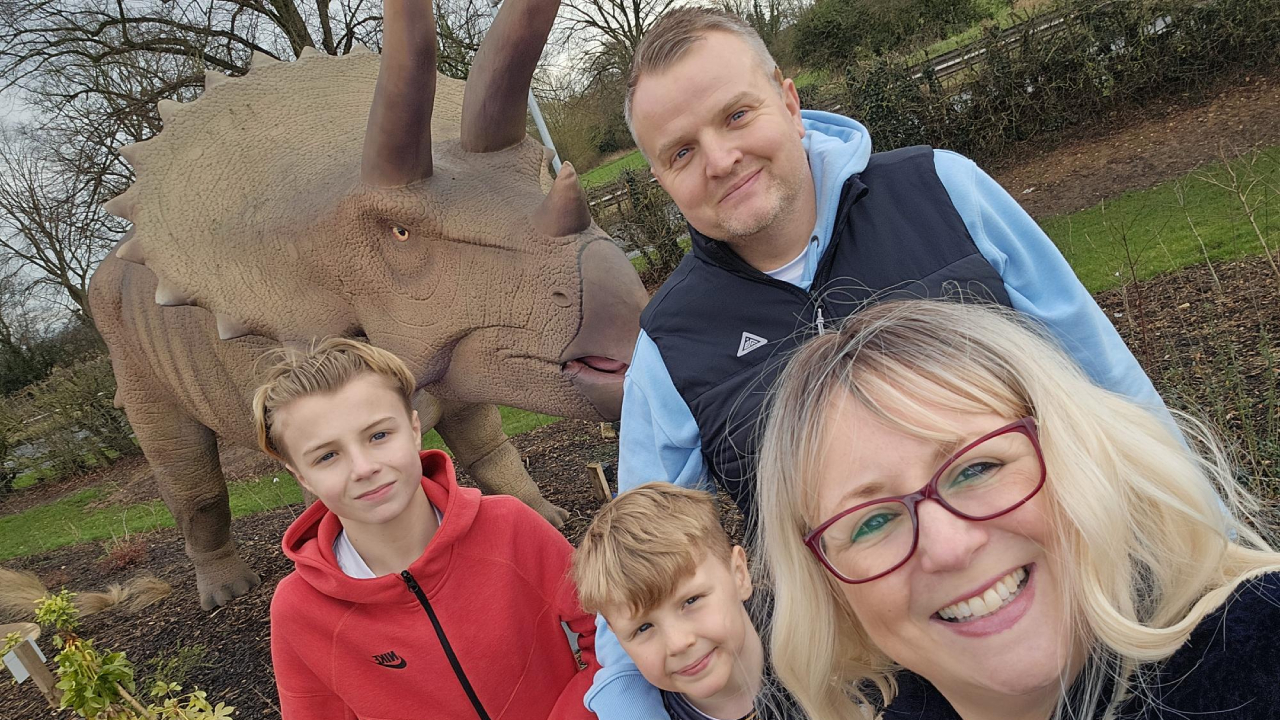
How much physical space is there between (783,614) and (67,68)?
12.2 m

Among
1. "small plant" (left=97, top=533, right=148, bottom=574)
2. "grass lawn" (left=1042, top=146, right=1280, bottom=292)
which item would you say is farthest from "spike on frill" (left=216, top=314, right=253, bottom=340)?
"small plant" (left=97, top=533, right=148, bottom=574)

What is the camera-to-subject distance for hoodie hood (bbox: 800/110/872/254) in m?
1.81

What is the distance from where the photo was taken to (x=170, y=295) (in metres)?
3.27

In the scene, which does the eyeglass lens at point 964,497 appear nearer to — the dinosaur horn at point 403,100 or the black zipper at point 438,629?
the black zipper at point 438,629

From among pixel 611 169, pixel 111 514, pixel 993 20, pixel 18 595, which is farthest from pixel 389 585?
pixel 611 169

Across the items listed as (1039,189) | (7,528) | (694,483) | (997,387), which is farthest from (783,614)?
(7,528)

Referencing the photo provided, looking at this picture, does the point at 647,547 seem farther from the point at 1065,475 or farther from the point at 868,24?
the point at 868,24

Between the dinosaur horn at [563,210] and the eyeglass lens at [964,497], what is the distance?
5.67 feet

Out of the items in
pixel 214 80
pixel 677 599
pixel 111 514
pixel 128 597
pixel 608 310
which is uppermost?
Result: pixel 214 80

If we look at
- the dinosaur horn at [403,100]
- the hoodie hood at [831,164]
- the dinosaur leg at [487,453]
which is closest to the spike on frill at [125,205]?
the dinosaur horn at [403,100]

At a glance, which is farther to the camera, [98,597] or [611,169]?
[611,169]

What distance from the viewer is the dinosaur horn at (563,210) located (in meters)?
2.59

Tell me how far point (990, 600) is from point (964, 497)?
5.2 inches

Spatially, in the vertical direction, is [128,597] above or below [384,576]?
below
